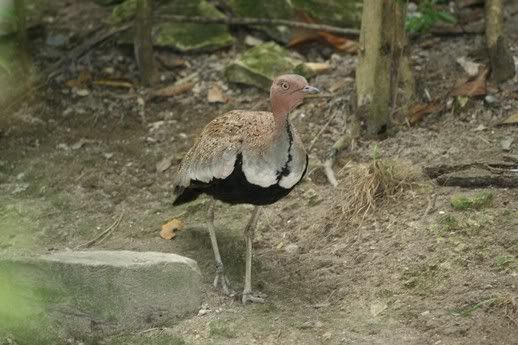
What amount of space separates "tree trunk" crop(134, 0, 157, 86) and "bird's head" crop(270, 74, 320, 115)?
237cm

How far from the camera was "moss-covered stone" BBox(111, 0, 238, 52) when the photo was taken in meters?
6.79

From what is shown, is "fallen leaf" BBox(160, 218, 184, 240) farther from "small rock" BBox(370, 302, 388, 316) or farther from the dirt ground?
"small rock" BBox(370, 302, 388, 316)

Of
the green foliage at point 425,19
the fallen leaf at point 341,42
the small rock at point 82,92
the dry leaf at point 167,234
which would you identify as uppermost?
the green foliage at point 425,19

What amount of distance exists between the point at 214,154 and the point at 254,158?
26cm

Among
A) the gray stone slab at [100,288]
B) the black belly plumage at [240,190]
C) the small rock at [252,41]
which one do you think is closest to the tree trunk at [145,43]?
the small rock at [252,41]

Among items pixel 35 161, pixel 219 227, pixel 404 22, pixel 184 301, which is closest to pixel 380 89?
pixel 404 22

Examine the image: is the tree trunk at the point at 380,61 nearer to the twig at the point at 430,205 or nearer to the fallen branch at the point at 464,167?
the fallen branch at the point at 464,167

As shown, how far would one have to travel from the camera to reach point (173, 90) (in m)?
6.48

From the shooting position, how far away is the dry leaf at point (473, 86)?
18.3ft

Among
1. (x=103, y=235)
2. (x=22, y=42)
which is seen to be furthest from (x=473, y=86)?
(x=22, y=42)

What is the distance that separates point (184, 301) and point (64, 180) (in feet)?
6.16

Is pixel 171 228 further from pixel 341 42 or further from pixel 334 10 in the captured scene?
pixel 334 10

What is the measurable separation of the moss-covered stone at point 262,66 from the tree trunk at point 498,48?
53.0 inches

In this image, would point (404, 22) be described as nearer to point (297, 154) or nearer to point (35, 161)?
point (297, 154)
